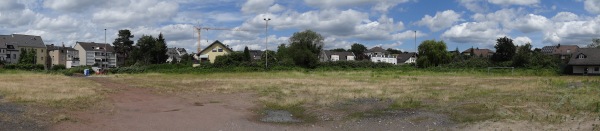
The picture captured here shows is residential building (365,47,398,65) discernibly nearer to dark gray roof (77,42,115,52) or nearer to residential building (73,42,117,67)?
residential building (73,42,117,67)

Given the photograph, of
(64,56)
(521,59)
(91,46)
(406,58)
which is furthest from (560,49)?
(64,56)

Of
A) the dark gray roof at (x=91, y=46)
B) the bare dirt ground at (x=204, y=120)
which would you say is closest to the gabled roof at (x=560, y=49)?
the dark gray roof at (x=91, y=46)

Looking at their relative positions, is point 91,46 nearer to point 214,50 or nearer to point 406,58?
point 214,50

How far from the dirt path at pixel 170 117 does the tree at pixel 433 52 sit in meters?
81.1

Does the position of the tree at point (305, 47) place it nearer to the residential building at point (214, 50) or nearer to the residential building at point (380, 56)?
the residential building at point (214, 50)

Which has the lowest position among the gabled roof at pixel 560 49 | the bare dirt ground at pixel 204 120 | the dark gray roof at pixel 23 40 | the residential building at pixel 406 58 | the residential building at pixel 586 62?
the bare dirt ground at pixel 204 120

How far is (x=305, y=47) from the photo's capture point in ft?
316

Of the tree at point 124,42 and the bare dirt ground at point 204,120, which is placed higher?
the tree at point 124,42

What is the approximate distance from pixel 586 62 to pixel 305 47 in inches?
1869

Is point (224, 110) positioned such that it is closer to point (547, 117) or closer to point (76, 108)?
point (76, 108)

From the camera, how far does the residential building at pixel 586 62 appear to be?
65.9 meters

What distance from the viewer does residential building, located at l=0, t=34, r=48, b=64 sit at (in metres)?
115

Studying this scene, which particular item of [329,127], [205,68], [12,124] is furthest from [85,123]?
[205,68]

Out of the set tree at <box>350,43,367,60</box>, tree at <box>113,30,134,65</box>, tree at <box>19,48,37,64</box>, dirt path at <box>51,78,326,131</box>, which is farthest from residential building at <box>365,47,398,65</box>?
dirt path at <box>51,78,326,131</box>
